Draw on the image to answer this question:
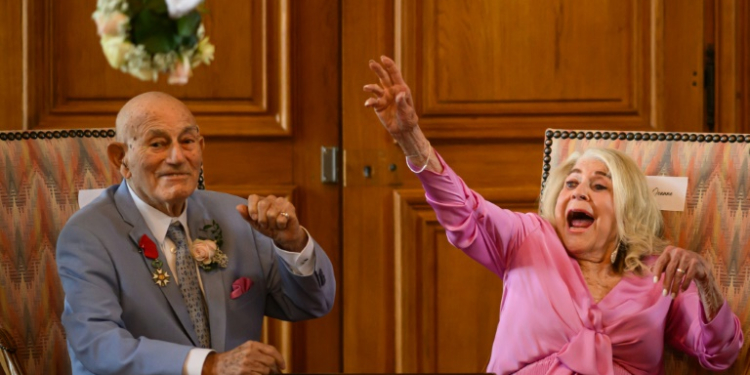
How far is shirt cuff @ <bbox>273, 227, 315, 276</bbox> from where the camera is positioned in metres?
2.39

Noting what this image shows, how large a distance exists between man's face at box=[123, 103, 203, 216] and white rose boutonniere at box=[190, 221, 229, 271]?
111 millimetres

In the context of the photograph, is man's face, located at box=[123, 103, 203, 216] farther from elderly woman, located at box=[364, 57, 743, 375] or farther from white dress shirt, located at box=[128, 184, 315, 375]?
elderly woman, located at box=[364, 57, 743, 375]

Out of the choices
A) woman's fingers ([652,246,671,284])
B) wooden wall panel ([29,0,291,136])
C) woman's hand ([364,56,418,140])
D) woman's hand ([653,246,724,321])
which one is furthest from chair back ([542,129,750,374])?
wooden wall panel ([29,0,291,136])

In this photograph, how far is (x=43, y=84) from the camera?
3.31 m

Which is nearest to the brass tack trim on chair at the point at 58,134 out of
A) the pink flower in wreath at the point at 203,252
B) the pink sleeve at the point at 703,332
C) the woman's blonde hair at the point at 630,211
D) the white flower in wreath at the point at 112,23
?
the pink flower in wreath at the point at 203,252

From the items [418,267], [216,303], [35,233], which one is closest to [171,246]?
[216,303]

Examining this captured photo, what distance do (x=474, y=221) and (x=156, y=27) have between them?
3.56ft

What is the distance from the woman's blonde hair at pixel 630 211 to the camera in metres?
Answer: 2.61

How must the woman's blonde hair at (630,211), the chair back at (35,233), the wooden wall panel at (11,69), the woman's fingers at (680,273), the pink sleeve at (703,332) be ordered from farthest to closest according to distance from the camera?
1. the wooden wall panel at (11,69)
2. the chair back at (35,233)
3. the woman's blonde hair at (630,211)
4. the pink sleeve at (703,332)
5. the woman's fingers at (680,273)

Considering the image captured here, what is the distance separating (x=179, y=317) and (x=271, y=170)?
1.16 m

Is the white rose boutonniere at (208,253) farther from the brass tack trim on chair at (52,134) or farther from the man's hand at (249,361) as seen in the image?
the brass tack trim on chair at (52,134)

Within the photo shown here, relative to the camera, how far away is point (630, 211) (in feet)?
8.65

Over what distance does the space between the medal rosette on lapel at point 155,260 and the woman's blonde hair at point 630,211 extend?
1.00 metres

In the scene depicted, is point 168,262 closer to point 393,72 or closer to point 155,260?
point 155,260
